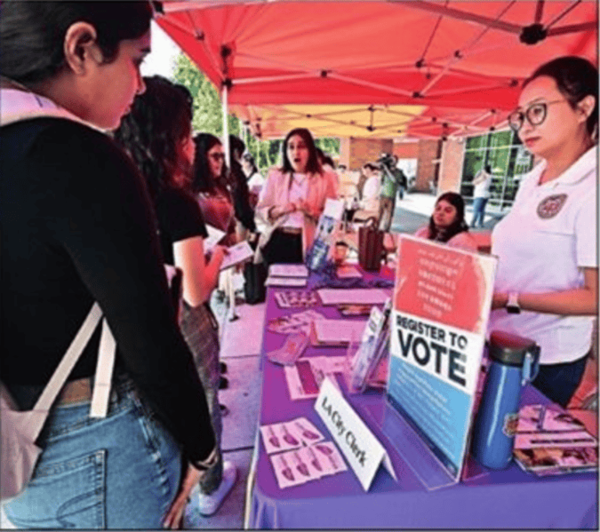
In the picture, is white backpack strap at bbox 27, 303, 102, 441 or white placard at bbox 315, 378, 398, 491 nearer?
white backpack strap at bbox 27, 303, 102, 441

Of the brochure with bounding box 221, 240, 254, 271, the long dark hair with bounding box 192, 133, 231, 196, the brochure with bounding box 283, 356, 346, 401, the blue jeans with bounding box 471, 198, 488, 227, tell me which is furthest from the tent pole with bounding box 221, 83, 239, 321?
the blue jeans with bounding box 471, 198, 488, 227

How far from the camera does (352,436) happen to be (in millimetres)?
722

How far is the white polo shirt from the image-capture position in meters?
0.91

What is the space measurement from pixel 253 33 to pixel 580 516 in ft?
9.75

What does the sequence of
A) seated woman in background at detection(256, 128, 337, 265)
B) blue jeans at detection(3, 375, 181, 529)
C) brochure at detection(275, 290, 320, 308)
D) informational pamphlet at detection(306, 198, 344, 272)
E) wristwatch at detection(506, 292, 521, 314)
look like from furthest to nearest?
seated woman in background at detection(256, 128, 337, 265) < informational pamphlet at detection(306, 198, 344, 272) < brochure at detection(275, 290, 320, 308) < wristwatch at detection(506, 292, 521, 314) < blue jeans at detection(3, 375, 181, 529)

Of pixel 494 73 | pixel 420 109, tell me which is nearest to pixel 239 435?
pixel 494 73

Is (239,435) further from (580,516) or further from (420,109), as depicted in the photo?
(420,109)

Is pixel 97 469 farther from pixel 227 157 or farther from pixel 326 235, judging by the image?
pixel 227 157

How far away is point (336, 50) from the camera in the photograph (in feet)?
9.99

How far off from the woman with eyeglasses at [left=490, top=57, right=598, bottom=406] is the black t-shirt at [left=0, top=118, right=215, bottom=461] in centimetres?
79

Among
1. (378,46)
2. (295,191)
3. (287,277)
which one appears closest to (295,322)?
(287,277)

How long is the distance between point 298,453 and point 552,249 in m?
0.76

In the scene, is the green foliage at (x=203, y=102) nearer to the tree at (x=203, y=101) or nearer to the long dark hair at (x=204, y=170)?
the tree at (x=203, y=101)

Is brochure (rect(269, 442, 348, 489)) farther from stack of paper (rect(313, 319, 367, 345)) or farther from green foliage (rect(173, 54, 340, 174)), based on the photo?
green foliage (rect(173, 54, 340, 174))
